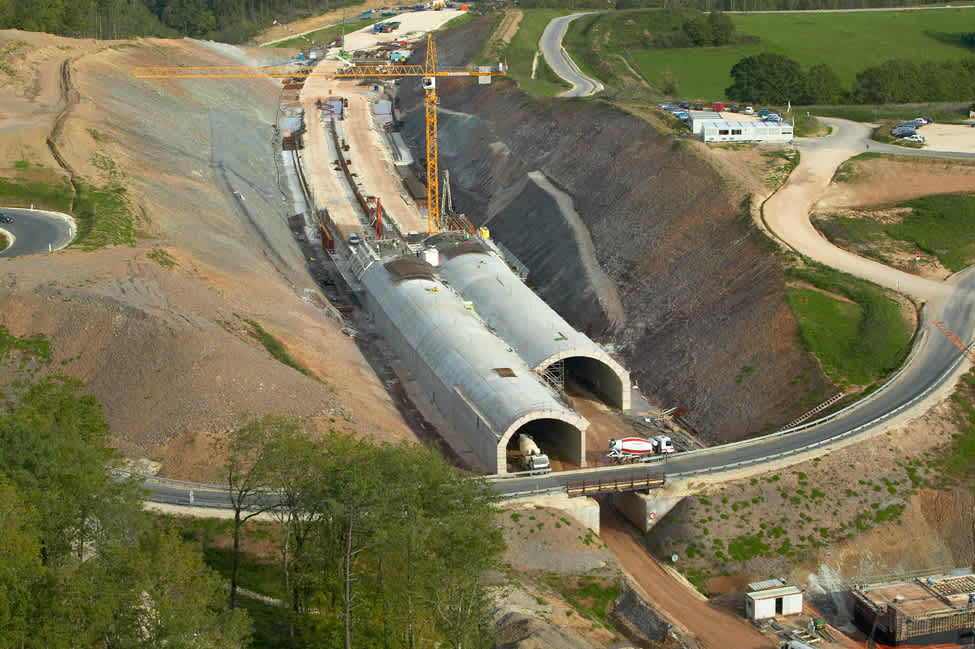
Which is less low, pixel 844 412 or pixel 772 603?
pixel 844 412

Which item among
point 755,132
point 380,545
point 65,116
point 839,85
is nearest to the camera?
point 380,545

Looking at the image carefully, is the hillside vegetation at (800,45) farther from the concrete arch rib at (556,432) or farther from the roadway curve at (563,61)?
the concrete arch rib at (556,432)

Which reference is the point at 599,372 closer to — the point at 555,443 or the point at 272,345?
the point at 555,443

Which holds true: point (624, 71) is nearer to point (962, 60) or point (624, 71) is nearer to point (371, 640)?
point (962, 60)

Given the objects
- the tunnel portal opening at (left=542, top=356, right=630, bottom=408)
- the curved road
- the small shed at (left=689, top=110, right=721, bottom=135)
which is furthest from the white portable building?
the tunnel portal opening at (left=542, top=356, right=630, bottom=408)

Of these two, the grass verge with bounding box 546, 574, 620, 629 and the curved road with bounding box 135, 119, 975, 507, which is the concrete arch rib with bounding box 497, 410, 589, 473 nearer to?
the curved road with bounding box 135, 119, 975, 507

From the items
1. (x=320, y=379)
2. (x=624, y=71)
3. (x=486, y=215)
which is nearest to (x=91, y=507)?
(x=320, y=379)

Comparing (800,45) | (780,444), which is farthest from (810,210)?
(800,45)

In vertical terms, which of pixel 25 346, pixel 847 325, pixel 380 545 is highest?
pixel 847 325
